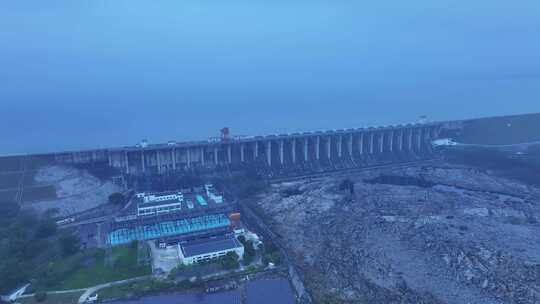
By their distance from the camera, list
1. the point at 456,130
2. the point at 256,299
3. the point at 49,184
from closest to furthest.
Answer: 1. the point at 256,299
2. the point at 49,184
3. the point at 456,130

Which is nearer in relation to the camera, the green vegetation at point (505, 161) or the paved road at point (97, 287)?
the paved road at point (97, 287)

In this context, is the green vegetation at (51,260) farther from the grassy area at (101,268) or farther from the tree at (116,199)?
the tree at (116,199)

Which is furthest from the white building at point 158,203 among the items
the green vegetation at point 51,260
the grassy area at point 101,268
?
the grassy area at point 101,268

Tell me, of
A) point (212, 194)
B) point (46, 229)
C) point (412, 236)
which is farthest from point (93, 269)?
point (412, 236)

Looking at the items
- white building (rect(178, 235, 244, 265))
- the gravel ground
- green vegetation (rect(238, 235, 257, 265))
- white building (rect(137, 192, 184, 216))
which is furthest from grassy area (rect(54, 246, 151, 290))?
the gravel ground

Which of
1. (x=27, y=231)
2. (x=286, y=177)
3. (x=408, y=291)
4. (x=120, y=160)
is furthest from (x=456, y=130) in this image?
(x=27, y=231)

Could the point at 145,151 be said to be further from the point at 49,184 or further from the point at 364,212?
the point at 364,212
